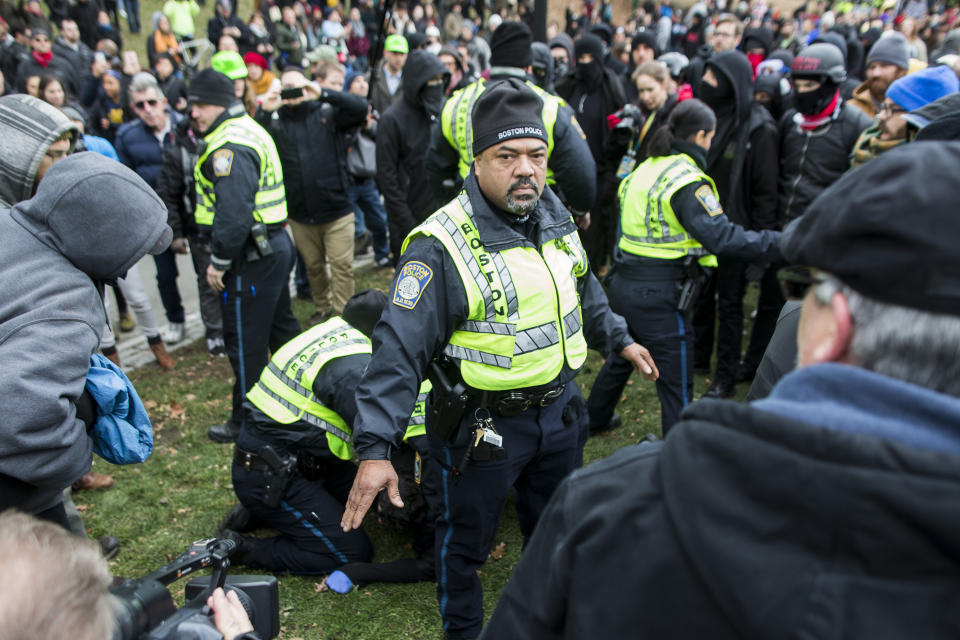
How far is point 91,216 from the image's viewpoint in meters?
2.20

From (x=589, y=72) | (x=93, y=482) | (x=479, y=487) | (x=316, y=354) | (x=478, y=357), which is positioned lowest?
(x=93, y=482)

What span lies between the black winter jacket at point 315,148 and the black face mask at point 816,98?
3483 millimetres

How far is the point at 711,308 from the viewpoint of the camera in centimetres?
555

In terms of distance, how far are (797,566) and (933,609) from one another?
142 mm

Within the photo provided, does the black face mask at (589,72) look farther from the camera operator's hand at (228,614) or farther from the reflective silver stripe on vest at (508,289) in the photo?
the camera operator's hand at (228,614)

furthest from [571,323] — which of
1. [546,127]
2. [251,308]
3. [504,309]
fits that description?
[251,308]

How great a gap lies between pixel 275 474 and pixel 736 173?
3.87 m

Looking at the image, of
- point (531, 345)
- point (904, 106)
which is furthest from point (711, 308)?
point (531, 345)

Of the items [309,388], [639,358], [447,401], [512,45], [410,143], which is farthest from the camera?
[410,143]

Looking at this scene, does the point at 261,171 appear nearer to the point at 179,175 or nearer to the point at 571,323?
the point at 179,175

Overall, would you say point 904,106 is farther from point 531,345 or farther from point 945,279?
point 945,279

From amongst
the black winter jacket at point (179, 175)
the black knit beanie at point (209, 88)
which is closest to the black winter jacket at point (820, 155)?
the black knit beanie at point (209, 88)

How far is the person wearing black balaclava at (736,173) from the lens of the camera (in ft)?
16.8

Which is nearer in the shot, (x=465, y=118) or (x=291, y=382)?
(x=291, y=382)
